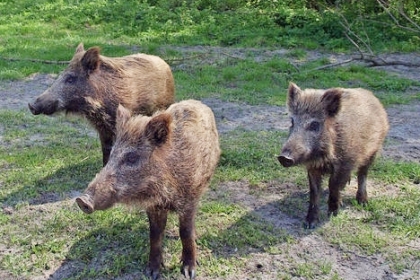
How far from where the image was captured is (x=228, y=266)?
378cm

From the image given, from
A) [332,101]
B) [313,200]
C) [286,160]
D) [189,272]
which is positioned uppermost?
[332,101]

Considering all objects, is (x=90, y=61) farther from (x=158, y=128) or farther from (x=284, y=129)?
(x=284, y=129)

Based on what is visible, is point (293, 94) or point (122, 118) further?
point (293, 94)

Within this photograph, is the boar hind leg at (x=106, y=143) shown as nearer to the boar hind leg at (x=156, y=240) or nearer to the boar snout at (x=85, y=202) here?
the boar hind leg at (x=156, y=240)

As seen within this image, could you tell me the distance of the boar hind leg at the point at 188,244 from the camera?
3621mm

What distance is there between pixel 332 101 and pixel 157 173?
162 centimetres

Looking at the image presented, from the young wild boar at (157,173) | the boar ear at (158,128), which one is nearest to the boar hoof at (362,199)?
the young wild boar at (157,173)

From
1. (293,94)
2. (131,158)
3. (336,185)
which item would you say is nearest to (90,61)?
(293,94)

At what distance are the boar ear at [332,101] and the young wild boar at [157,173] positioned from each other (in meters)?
1.04

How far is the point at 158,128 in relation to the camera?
11.0 feet

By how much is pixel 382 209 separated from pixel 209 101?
3.53 meters

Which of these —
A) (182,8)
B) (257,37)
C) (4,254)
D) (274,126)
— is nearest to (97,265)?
(4,254)

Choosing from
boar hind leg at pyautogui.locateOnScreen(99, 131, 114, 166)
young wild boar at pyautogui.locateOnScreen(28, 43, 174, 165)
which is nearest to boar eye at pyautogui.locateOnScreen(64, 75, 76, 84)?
young wild boar at pyautogui.locateOnScreen(28, 43, 174, 165)

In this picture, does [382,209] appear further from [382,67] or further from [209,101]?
[382,67]
